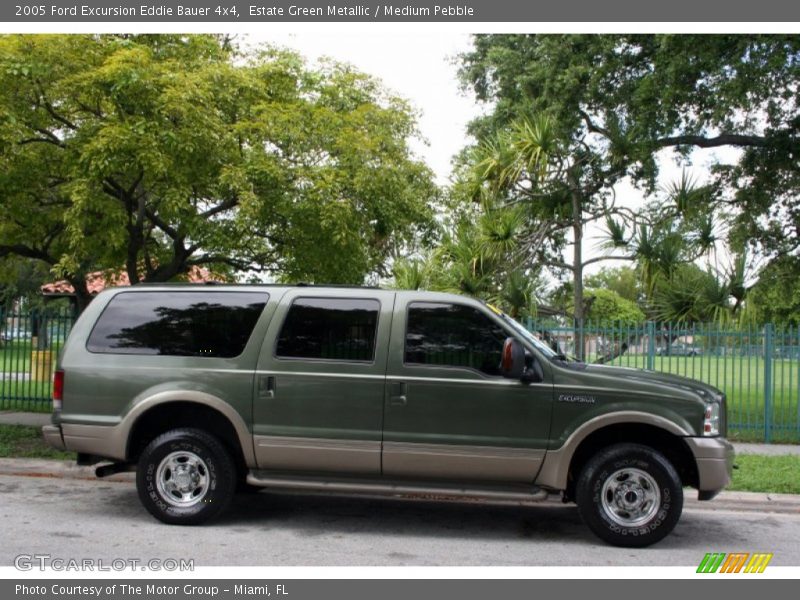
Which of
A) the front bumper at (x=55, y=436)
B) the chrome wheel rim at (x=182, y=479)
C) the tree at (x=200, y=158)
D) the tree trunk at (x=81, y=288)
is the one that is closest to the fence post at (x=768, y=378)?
the tree at (x=200, y=158)

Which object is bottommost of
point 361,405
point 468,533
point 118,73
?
point 468,533

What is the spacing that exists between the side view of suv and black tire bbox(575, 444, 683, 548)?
1cm

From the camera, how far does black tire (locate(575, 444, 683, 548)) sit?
256 inches

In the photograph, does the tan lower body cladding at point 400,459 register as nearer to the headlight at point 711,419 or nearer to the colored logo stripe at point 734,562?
the headlight at point 711,419

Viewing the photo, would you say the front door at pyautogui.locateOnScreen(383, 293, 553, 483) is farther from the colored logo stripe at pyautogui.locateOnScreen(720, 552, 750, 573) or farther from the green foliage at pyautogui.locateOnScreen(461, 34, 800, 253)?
the green foliage at pyautogui.locateOnScreen(461, 34, 800, 253)

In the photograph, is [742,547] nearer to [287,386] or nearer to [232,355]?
[287,386]

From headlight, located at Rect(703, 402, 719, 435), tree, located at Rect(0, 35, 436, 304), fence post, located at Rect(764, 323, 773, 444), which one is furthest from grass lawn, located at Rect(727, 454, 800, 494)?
tree, located at Rect(0, 35, 436, 304)

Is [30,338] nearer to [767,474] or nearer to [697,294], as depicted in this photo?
[697,294]

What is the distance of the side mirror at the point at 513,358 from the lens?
6.42 metres

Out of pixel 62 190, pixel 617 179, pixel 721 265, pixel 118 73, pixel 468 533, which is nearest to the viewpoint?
pixel 468 533

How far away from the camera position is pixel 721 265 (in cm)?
1228

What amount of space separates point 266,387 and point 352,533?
1463mm

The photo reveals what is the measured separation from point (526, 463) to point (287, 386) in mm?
2101

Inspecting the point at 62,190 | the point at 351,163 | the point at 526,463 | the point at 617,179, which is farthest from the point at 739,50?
the point at 62,190
